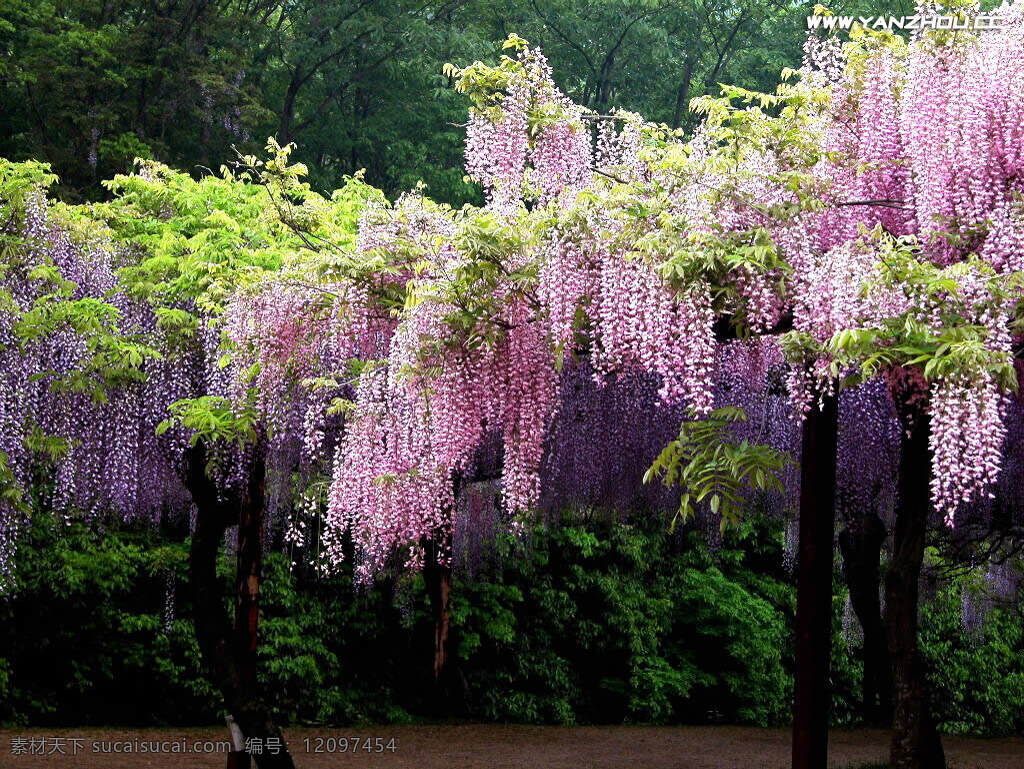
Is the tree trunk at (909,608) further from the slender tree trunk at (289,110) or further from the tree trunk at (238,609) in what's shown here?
the slender tree trunk at (289,110)

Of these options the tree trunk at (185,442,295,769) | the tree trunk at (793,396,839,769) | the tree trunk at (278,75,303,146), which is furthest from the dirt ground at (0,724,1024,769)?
the tree trunk at (278,75,303,146)

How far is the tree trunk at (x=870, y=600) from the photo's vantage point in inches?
467

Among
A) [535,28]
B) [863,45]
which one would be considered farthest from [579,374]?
[535,28]

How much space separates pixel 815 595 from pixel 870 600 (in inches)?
293

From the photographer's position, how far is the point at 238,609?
855 centimetres

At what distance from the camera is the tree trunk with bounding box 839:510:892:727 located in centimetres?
1187

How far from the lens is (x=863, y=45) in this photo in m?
6.33

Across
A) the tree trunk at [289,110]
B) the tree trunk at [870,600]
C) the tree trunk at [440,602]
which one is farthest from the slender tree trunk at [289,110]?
the tree trunk at [870,600]

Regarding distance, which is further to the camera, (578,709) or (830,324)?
(578,709)

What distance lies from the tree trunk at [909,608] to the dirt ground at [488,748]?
181 inches

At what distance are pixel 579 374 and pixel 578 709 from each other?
285 inches

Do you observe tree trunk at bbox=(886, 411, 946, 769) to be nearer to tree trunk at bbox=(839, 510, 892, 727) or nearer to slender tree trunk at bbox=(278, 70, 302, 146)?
tree trunk at bbox=(839, 510, 892, 727)

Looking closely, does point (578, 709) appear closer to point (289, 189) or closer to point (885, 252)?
point (289, 189)

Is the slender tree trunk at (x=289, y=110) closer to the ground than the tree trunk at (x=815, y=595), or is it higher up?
higher up
